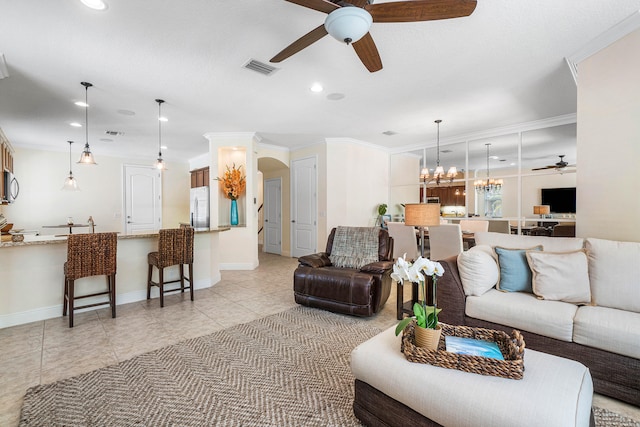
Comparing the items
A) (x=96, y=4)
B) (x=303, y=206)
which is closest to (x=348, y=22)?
(x=96, y=4)

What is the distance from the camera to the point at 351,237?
3756mm

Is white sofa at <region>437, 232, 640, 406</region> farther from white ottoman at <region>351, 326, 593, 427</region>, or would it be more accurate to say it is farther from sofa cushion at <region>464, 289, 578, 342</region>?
white ottoman at <region>351, 326, 593, 427</region>

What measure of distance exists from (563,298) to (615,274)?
37 cm

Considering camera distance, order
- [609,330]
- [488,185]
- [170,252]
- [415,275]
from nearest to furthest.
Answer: [415,275]
[609,330]
[170,252]
[488,185]

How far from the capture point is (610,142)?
2586mm

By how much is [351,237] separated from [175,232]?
2.20m

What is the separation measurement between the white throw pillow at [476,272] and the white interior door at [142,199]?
749 cm

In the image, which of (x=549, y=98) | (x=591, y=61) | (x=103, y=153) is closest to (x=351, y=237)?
(x=591, y=61)

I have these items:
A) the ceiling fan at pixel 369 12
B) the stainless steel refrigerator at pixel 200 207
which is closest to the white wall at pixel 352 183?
the stainless steel refrigerator at pixel 200 207

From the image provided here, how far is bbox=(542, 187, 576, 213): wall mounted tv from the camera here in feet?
17.6

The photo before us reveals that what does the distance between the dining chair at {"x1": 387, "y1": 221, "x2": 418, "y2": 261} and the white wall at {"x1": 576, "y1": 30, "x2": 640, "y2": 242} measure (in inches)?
77.6

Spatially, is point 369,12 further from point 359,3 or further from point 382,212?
point 382,212

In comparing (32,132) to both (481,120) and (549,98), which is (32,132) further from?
(549,98)

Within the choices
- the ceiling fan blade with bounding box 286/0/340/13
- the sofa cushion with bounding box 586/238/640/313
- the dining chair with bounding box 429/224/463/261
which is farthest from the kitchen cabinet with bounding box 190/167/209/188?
the sofa cushion with bounding box 586/238/640/313
